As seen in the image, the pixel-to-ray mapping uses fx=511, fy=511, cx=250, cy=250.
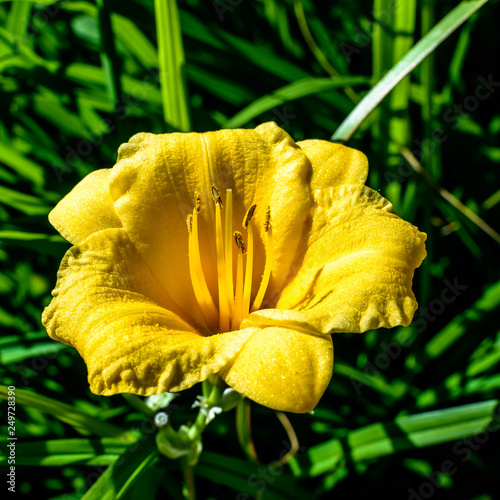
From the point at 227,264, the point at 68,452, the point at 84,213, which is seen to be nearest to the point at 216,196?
the point at 227,264

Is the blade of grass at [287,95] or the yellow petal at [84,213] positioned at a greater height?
the blade of grass at [287,95]

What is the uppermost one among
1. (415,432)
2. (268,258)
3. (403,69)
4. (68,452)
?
(403,69)

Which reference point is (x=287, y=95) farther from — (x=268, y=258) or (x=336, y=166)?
(x=268, y=258)

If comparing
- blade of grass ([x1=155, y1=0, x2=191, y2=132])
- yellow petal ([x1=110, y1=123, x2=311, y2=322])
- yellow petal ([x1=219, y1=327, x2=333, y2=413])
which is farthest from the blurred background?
yellow petal ([x1=219, y1=327, x2=333, y2=413])

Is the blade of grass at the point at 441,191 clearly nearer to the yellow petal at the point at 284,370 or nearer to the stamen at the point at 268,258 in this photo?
the stamen at the point at 268,258

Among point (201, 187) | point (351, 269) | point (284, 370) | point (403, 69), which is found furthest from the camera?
point (403, 69)

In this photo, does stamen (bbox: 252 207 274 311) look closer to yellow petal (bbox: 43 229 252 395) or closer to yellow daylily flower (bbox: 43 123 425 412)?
yellow daylily flower (bbox: 43 123 425 412)

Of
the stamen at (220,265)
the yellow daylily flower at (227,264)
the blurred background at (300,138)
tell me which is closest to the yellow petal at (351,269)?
the yellow daylily flower at (227,264)
